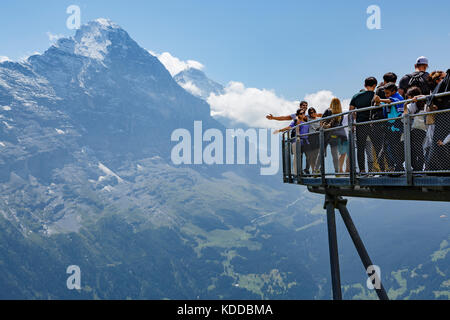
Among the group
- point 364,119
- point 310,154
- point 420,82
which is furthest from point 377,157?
point 310,154

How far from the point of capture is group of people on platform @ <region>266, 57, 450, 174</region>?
8539 mm

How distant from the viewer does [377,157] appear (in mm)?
9852

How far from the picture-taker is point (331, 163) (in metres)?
11.7

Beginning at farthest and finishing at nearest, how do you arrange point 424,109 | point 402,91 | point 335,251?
point 335,251
point 402,91
point 424,109

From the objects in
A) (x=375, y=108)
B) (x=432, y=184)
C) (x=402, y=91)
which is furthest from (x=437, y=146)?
(x=402, y=91)

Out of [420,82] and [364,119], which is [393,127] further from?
[420,82]

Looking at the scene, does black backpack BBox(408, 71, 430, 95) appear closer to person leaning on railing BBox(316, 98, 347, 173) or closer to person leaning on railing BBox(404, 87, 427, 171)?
person leaning on railing BBox(404, 87, 427, 171)

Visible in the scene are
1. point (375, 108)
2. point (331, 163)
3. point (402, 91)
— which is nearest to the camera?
point (375, 108)

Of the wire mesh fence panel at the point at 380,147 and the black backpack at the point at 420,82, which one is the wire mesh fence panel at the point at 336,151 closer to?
the wire mesh fence panel at the point at 380,147

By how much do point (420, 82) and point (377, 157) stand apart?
201cm

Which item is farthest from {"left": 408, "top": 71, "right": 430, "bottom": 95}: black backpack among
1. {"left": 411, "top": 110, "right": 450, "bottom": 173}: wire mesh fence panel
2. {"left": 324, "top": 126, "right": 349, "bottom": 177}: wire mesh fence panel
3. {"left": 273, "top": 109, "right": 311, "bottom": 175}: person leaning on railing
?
{"left": 273, "top": 109, "right": 311, "bottom": 175}: person leaning on railing

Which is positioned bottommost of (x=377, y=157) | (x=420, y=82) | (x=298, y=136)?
(x=377, y=157)
